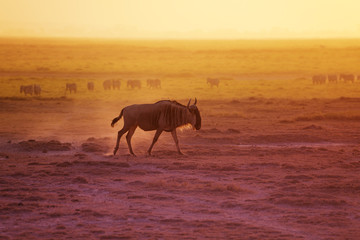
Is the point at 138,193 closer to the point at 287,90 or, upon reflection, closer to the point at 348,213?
the point at 348,213

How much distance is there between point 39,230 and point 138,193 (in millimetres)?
2386

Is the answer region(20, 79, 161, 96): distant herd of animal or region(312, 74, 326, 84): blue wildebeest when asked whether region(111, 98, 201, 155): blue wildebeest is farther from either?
region(312, 74, 326, 84): blue wildebeest

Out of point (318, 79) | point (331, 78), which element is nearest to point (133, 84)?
point (318, 79)

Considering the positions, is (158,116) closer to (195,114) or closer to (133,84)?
(195,114)

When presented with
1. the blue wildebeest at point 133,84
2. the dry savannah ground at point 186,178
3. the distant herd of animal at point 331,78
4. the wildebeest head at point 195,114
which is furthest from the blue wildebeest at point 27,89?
the distant herd of animal at point 331,78

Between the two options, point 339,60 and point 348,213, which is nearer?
point 348,213

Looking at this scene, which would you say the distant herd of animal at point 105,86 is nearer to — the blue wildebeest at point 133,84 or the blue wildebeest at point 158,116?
the blue wildebeest at point 133,84

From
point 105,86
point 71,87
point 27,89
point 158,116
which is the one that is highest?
point 158,116

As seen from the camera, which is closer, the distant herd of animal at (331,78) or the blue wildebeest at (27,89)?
the blue wildebeest at (27,89)

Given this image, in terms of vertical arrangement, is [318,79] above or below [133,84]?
above

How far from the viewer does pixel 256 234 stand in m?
7.85

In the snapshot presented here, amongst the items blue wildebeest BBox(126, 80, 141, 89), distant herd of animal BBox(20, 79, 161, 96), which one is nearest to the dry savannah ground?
distant herd of animal BBox(20, 79, 161, 96)

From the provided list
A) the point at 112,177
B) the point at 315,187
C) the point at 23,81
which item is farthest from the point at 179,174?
the point at 23,81

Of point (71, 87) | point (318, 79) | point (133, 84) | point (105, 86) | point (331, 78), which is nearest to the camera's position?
point (71, 87)
